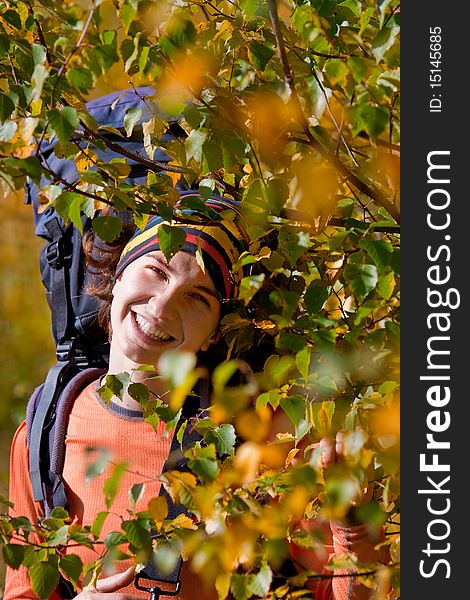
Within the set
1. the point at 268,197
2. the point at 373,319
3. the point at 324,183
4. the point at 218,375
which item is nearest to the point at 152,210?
the point at 268,197

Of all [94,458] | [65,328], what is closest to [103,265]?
[65,328]

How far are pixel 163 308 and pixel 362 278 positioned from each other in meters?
0.64

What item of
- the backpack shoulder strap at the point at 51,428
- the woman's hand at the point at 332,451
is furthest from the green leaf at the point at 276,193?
the backpack shoulder strap at the point at 51,428

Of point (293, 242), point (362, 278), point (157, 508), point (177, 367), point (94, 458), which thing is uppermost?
point (293, 242)

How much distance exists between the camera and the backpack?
7.52ft

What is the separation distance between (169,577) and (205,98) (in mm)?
915

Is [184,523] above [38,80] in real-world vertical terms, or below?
below

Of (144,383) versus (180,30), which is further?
(144,383)

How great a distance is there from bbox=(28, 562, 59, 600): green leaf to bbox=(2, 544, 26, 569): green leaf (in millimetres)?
26

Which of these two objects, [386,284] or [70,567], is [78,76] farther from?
[70,567]

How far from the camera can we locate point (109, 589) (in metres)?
2.00

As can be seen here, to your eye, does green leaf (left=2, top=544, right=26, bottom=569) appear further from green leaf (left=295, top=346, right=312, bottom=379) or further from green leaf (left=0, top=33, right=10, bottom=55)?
green leaf (left=0, top=33, right=10, bottom=55)

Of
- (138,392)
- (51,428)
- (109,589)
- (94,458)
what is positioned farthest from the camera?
(51,428)

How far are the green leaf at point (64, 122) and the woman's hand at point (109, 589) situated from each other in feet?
2.83
